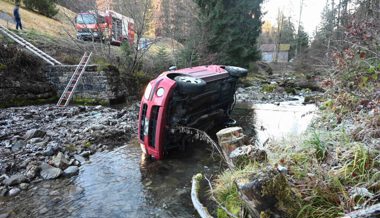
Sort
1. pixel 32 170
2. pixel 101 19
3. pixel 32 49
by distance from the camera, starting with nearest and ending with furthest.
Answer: pixel 32 170
pixel 32 49
pixel 101 19

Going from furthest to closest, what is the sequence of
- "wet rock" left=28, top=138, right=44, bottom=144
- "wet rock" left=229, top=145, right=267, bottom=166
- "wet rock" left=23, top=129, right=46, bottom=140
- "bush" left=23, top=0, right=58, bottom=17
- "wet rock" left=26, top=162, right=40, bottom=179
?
"bush" left=23, top=0, right=58, bottom=17, "wet rock" left=23, top=129, right=46, bottom=140, "wet rock" left=28, top=138, right=44, bottom=144, "wet rock" left=26, top=162, right=40, bottom=179, "wet rock" left=229, top=145, right=267, bottom=166

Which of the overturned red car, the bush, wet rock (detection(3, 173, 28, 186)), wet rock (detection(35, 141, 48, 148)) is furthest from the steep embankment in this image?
the bush

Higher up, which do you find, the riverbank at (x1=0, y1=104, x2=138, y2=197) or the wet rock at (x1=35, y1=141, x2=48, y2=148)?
the wet rock at (x1=35, y1=141, x2=48, y2=148)

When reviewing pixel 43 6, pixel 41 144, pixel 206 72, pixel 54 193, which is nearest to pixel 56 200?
pixel 54 193

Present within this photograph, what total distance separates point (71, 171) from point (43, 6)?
22266 mm

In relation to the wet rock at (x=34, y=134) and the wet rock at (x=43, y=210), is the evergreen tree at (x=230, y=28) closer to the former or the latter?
the wet rock at (x=34, y=134)

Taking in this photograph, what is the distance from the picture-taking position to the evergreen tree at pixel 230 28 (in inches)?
698

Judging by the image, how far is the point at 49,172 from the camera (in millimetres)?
4617

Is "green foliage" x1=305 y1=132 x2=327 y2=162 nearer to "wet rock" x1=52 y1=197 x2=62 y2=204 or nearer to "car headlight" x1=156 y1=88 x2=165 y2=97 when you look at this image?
"car headlight" x1=156 y1=88 x2=165 y2=97

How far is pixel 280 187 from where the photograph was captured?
2443 millimetres

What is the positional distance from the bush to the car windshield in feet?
34.4

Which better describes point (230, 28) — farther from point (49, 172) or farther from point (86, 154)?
point (49, 172)

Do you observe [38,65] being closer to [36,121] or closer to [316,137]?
[36,121]

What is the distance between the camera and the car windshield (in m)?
13.7
